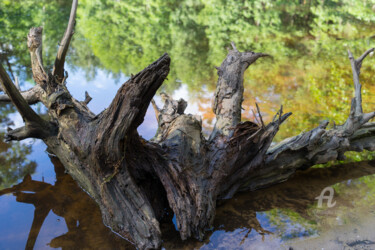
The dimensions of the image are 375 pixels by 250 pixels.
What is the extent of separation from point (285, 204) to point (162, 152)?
1569 millimetres

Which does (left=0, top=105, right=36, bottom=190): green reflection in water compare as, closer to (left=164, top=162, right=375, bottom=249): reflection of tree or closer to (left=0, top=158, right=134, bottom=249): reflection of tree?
(left=0, top=158, right=134, bottom=249): reflection of tree

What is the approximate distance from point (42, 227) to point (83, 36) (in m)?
7.37

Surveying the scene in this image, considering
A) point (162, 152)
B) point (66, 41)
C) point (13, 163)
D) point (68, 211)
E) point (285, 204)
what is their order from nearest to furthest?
point (162, 152), point (68, 211), point (285, 204), point (13, 163), point (66, 41)

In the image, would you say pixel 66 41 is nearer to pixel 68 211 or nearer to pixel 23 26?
pixel 68 211

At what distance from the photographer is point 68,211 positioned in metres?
3.68

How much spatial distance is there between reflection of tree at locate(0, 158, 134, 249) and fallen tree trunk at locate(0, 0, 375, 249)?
13cm

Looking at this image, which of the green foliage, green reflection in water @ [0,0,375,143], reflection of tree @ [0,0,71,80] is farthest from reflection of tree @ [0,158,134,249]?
reflection of tree @ [0,0,71,80]

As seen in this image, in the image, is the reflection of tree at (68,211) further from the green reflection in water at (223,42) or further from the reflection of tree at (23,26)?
the reflection of tree at (23,26)

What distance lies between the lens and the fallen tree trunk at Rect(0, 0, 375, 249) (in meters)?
3.04

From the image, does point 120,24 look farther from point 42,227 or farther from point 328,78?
point 42,227

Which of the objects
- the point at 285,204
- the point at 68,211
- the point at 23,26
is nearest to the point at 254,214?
the point at 285,204

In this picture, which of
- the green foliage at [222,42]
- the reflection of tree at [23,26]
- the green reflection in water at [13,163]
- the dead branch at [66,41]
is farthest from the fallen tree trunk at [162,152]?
the reflection of tree at [23,26]

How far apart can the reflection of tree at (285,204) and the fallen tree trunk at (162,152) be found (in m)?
0.14

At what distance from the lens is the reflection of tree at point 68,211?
3.24 meters
